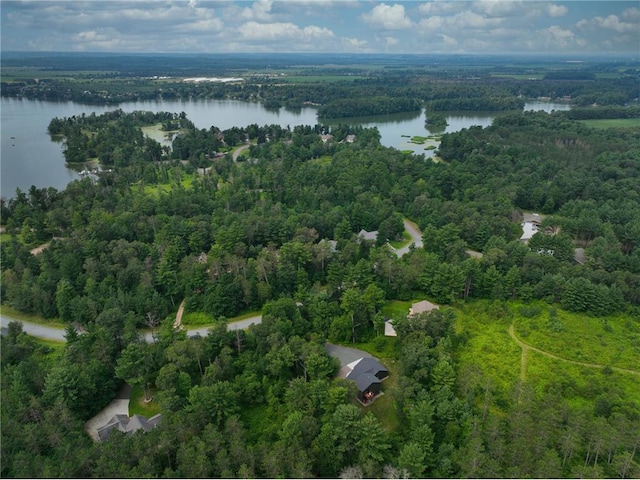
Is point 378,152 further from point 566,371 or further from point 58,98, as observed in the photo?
point 58,98

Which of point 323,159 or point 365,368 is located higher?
point 323,159

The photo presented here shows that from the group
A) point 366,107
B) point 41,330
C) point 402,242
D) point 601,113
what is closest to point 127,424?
point 41,330

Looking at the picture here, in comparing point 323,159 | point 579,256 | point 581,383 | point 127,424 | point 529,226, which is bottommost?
point 581,383

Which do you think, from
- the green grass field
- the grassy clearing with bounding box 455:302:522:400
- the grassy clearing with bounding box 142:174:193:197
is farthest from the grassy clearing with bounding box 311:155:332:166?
the grassy clearing with bounding box 455:302:522:400

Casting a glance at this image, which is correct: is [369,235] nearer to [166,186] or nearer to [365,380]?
[365,380]

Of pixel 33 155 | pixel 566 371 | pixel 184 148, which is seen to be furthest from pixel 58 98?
pixel 566 371

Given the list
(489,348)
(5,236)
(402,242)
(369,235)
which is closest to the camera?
(489,348)
